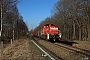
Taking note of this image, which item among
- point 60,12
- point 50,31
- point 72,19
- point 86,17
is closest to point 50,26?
point 50,31

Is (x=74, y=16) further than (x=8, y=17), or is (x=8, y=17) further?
(x=74, y=16)

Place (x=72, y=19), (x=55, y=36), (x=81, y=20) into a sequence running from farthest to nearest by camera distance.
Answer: (x=72, y=19) → (x=81, y=20) → (x=55, y=36)

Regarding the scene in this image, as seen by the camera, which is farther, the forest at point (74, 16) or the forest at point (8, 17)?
the forest at point (74, 16)

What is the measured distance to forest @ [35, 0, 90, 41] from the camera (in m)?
56.4

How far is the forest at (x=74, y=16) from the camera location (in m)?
56.4

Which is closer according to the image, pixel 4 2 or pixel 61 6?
pixel 4 2

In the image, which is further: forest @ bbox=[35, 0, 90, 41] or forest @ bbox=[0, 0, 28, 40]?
forest @ bbox=[35, 0, 90, 41]

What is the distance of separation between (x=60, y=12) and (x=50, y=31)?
30.8m

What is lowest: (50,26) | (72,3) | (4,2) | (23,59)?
(23,59)

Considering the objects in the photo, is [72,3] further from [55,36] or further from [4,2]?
[4,2]

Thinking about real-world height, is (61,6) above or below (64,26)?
above

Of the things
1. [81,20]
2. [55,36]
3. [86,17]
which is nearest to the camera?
[55,36]

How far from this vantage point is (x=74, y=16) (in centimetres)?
6606

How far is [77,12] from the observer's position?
63250 mm
